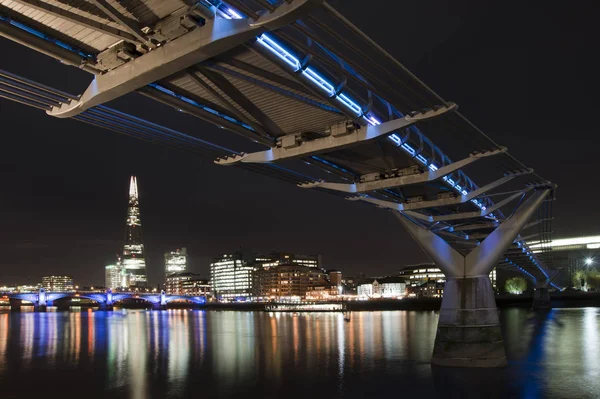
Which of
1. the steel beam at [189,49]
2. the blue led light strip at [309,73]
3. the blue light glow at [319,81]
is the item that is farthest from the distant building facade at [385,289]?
the steel beam at [189,49]

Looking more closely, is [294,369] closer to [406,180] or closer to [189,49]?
[406,180]

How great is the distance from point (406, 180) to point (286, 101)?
9385 mm

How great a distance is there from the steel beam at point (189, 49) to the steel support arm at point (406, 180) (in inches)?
548

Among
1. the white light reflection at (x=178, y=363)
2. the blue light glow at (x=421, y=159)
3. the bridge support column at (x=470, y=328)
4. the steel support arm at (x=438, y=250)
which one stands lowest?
the white light reflection at (x=178, y=363)

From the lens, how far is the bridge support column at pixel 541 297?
109750mm

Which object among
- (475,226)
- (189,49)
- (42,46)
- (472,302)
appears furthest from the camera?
(475,226)

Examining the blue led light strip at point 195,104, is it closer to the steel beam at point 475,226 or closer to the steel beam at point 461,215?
the steel beam at point 461,215

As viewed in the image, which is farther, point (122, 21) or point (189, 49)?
point (189, 49)

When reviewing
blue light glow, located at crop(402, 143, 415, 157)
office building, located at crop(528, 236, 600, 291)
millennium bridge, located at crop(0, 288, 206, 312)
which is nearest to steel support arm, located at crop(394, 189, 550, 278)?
blue light glow, located at crop(402, 143, 415, 157)

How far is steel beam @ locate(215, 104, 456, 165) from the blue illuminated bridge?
0.13 feet

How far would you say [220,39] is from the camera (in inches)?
422

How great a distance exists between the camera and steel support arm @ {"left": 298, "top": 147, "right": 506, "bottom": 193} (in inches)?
900

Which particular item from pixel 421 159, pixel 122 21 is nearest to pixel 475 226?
pixel 421 159

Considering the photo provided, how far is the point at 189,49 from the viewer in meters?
11.1
